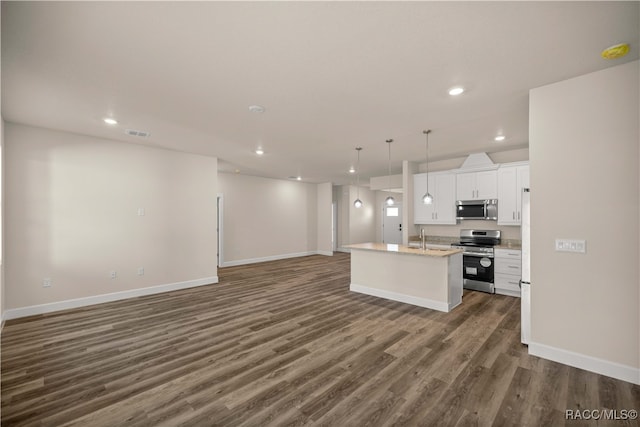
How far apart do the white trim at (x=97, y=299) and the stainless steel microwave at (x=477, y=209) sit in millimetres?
5926

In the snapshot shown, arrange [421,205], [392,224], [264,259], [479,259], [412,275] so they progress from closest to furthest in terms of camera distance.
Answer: [412,275]
[479,259]
[421,205]
[264,259]
[392,224]

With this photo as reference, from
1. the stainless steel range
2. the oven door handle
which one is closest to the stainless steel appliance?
the stainless steel range

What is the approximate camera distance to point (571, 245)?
2.68m

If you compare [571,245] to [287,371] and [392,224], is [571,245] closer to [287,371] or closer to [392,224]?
[287,371]

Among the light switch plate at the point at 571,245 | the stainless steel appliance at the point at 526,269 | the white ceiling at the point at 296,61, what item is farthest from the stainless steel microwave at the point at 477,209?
the light switch plate at the point at 571,245

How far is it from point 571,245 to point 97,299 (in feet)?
22.5

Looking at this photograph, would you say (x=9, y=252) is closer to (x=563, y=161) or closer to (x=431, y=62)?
(x=431, y=62)

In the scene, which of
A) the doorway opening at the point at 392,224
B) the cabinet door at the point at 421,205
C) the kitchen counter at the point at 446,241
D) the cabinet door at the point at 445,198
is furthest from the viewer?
the doorway opening at the point at 392,224

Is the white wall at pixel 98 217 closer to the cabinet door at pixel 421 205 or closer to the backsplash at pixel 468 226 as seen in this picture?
the cabinet door at pixel 421 205

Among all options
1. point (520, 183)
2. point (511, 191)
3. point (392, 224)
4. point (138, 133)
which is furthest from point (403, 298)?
point (392, 224)

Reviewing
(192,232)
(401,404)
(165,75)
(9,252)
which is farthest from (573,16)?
(9,252)

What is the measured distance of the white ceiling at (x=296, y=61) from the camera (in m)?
1.83

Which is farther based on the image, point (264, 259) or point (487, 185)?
Result: point (264, 259)

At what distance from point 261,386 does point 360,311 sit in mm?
2235
